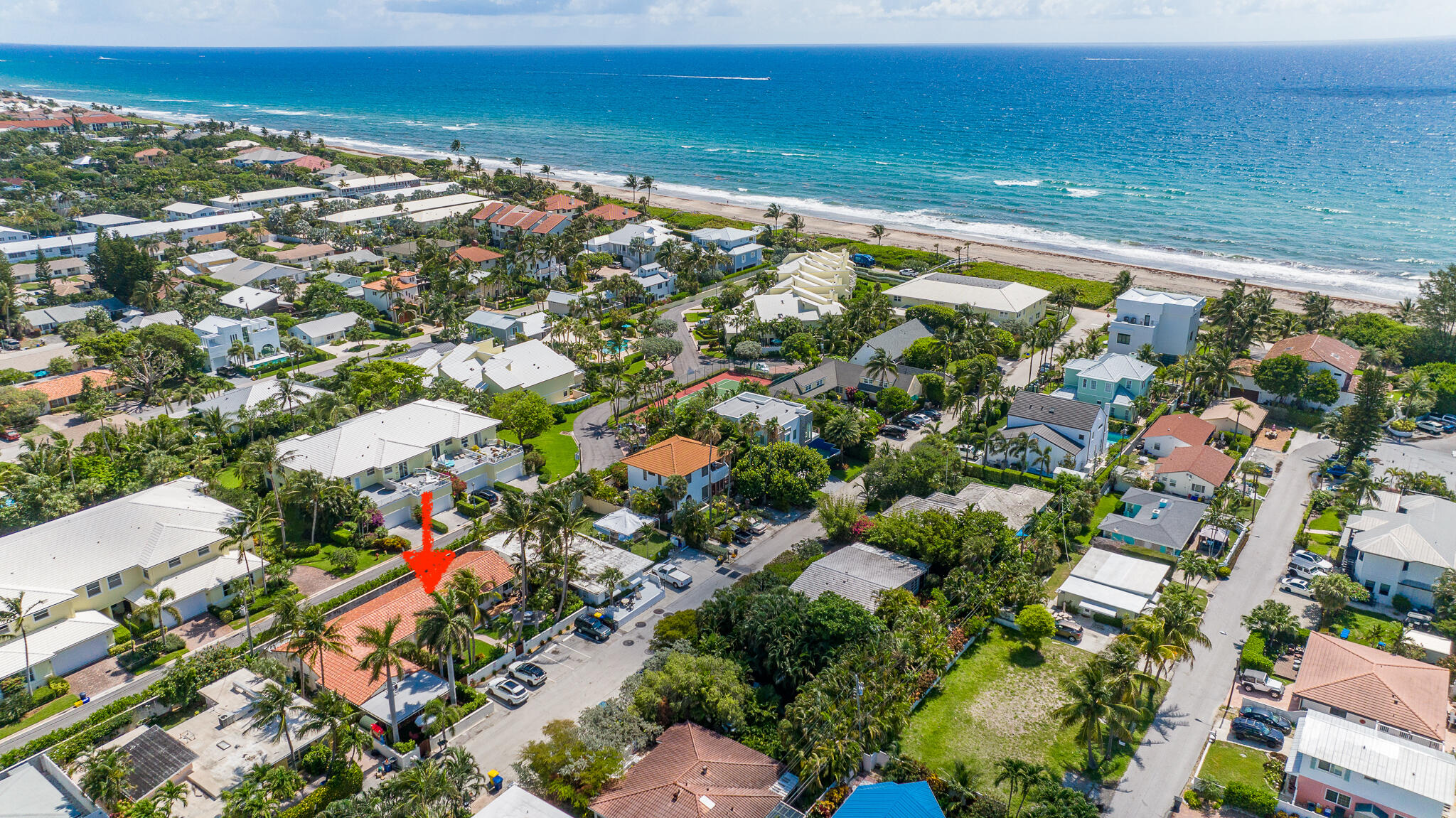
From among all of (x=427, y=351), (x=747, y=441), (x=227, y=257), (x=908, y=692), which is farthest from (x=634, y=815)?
(x=227, y=257)

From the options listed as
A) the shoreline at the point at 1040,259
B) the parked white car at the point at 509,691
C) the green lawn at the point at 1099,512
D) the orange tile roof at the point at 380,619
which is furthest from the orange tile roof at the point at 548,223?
the parked white car at the point at 509,691

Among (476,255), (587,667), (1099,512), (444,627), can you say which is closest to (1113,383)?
(1099,512)

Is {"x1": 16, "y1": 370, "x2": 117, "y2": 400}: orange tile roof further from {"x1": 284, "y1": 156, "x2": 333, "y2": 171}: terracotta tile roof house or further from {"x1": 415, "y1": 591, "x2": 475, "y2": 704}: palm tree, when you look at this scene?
{"x1": 284, "y1": 156, "x2": 333, "y2": 171}: terracotta tile roof house

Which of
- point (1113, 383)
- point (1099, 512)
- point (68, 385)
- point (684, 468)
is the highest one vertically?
point (1113, 383)

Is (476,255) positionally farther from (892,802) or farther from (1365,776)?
(1365,776)

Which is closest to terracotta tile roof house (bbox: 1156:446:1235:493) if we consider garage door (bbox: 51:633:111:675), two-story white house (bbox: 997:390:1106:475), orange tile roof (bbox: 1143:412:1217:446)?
orange tile roof (bbox: 1143:412:1217:446)

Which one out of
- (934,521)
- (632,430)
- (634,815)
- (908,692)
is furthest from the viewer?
(632,430)

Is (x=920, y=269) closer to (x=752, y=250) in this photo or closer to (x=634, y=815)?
(x=752, y=250)
